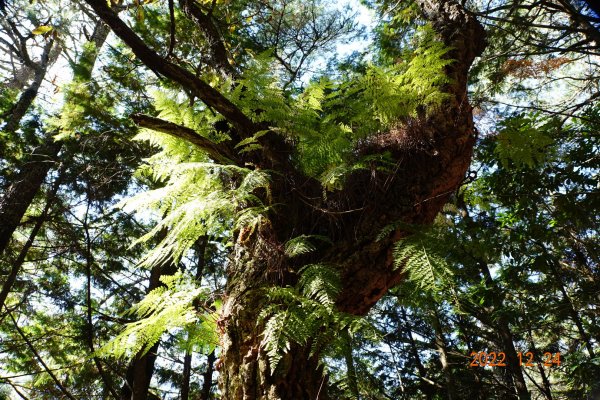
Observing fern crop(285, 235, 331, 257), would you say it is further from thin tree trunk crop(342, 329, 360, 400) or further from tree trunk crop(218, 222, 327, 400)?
thin tree trunk crop(342, 329, 360, 400)

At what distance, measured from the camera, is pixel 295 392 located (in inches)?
60.1

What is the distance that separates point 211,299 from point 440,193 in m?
1.28

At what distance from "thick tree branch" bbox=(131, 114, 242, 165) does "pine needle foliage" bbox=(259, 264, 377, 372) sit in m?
0.83

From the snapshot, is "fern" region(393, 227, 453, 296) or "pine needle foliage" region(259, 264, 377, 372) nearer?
"pine needle foliage" region(259, 264, 377, 372)

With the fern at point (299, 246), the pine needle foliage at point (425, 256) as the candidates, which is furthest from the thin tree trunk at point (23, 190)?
the pine needle foliage at point (425, 256)

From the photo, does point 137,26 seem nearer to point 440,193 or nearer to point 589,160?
point 440,193

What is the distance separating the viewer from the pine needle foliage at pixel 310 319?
4.74ft

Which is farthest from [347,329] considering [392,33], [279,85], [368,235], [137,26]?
[137,26]

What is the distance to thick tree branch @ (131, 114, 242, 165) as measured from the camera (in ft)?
6.02

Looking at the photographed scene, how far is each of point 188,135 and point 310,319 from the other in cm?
A: 107

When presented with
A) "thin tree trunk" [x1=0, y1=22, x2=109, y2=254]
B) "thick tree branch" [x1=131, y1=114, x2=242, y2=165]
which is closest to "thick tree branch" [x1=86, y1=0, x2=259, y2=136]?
"thick tree branch" [x1=131, y1=114, x2=242, y2=165]
